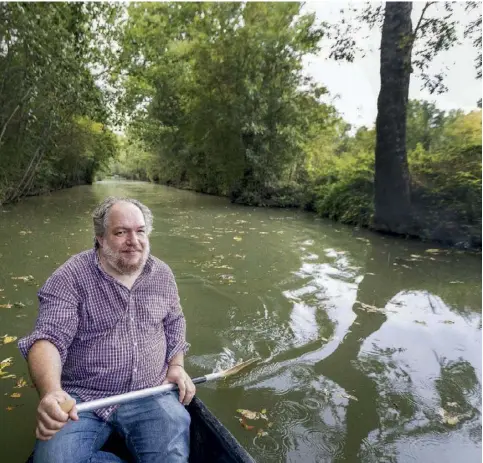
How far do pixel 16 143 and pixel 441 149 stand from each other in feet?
39.5

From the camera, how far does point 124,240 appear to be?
6.50ft

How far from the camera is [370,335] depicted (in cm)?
421

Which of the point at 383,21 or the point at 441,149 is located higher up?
the point at 383,21

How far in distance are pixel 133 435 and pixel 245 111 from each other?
1751 centimetres

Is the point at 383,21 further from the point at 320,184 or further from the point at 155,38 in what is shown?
the point at 155,38

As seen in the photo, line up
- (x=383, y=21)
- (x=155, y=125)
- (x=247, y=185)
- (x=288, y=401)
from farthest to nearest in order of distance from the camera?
1. (x=247, y=185)
2. (x=155, y=125)
3. (x=383, y=21)
4. (x=288, y=401)

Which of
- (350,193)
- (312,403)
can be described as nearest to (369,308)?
(312,403)

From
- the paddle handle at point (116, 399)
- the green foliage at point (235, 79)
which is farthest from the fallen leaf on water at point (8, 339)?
the green foliage at point (235, 79)

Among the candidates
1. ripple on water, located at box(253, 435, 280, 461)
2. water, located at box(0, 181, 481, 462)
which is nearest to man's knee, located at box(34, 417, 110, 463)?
water, located at box(0, 181, 481, 462)

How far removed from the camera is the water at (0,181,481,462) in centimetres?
261

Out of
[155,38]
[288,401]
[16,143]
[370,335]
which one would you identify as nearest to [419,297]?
[370,335]

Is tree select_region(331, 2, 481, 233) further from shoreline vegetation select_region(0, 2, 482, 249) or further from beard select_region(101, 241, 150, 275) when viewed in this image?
beard select_region(101, 241, 150, 275)

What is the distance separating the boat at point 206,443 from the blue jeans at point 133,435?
0.30 ft

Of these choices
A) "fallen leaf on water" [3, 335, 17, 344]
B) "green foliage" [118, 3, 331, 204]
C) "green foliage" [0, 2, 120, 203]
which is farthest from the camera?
"green foliage" [118, 3, 331, 204]
